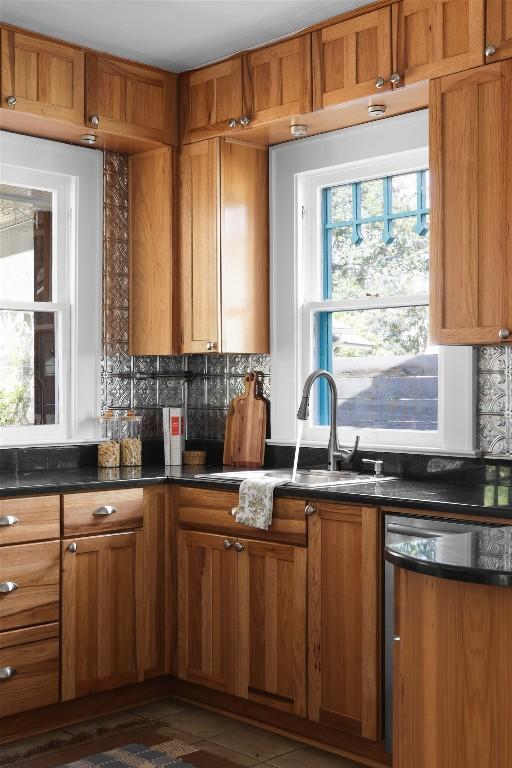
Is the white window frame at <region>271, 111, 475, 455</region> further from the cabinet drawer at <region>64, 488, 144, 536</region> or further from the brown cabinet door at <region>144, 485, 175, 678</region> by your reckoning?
the cabinet drawer at <region>64, 488, 144, 536</region>

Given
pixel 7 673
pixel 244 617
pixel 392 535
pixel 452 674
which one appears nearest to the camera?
pixel 452 674

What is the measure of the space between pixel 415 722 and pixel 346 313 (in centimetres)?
253

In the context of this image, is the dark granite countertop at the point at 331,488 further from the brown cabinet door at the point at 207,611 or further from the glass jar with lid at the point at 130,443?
the brown cabinet door at the point at 207,611

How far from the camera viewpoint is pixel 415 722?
6.42ft

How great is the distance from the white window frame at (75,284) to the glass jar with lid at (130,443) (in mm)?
155

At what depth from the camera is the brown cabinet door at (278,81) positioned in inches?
152

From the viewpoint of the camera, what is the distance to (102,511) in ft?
12.5

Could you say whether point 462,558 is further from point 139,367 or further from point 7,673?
point 139,367

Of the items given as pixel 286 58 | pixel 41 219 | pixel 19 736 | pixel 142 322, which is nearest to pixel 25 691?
pixel 19 736

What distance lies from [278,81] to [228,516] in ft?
5.80

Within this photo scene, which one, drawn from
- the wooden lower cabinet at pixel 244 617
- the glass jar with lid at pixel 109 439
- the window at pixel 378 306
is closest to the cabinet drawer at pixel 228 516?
the wooden lower cabinet at pixel 244 617

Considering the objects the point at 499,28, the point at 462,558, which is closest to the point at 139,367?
the point at 499,28

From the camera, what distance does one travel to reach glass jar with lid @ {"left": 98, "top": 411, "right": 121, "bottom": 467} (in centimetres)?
439

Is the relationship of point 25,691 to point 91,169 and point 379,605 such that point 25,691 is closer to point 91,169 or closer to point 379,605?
point 379,605
